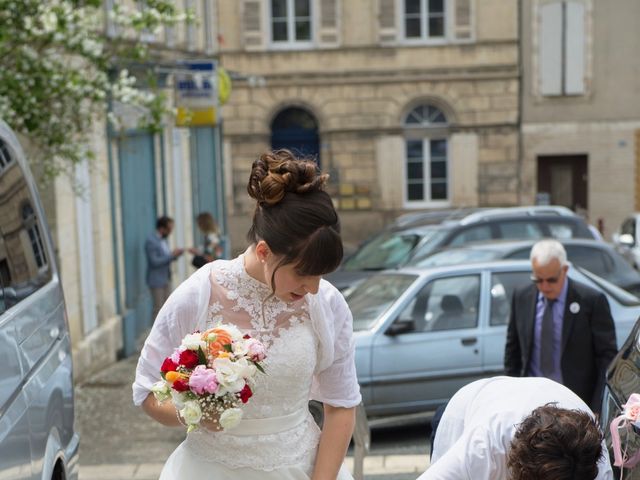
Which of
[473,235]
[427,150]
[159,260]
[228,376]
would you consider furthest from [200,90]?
[427,150]

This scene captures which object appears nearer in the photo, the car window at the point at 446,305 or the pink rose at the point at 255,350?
the pink rose at the point at 255,350

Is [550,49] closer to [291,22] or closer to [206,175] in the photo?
[291,22]

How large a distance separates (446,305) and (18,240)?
5.10 metres

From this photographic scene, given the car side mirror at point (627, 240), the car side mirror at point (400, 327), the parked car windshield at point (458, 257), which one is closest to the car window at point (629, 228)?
the car side mirror at point (627, 240)

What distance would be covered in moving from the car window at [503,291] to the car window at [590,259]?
2471mm

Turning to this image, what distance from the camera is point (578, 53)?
32.3m

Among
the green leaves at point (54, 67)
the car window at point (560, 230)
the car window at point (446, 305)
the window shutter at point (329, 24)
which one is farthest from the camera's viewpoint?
the window shutter at point (329, 24)

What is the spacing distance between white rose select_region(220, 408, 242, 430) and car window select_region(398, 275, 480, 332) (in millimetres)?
6532

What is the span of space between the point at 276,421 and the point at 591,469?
90cm

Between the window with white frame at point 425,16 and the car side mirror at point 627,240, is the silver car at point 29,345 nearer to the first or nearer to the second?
the car side mirror at point 627,240

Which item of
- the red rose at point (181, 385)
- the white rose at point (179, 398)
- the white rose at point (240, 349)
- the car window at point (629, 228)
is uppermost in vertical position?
the white rose at point (240, 349)

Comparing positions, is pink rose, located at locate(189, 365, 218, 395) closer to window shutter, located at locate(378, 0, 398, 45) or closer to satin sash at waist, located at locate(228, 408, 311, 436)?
satin sash at waist, located at locate(228, 408, 311, 436)

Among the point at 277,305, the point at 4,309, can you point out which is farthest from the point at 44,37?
the point at 277,305

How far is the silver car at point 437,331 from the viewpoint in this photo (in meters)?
9.52
